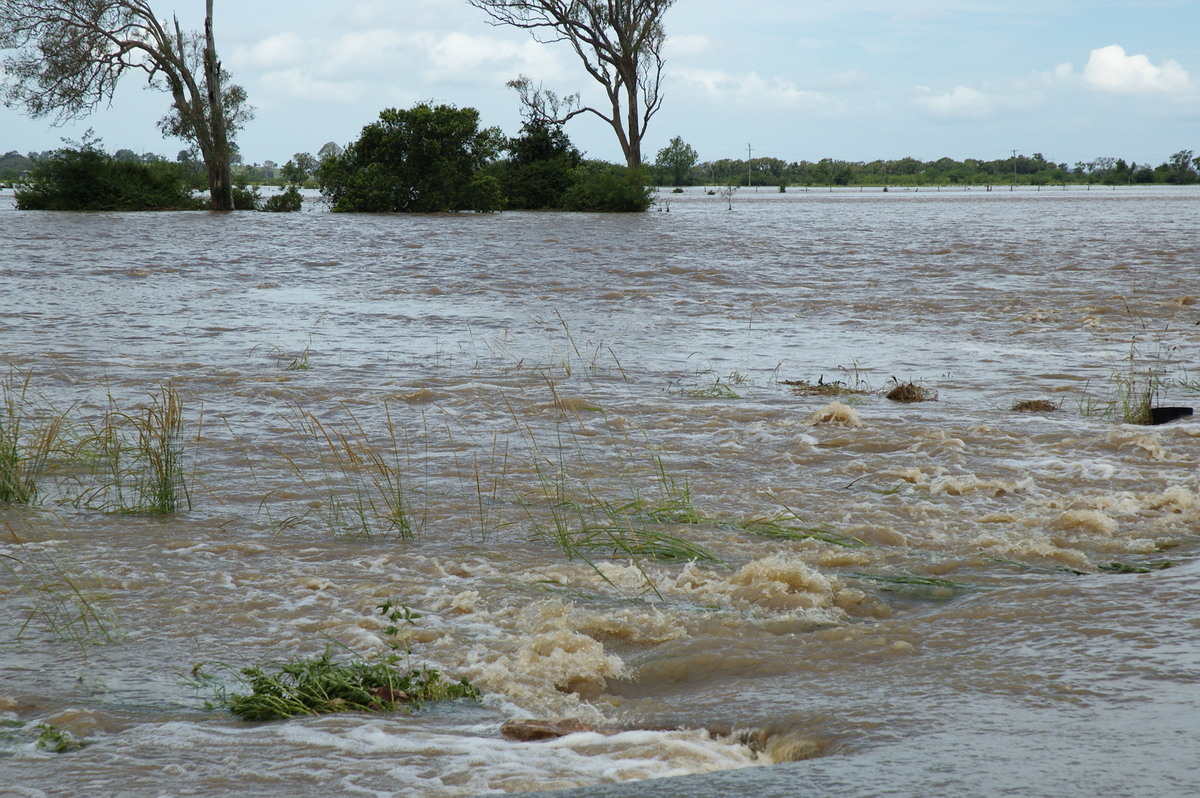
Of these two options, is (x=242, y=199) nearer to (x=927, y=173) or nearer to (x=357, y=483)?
(x=357, y=483)

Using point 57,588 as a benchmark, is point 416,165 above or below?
above

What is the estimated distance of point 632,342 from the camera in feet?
34.6

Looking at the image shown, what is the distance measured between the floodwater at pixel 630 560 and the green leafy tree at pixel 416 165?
2319 centimetres

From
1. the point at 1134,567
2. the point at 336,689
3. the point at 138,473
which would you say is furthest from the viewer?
the point at 138,473

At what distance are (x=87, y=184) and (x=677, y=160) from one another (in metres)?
64.7

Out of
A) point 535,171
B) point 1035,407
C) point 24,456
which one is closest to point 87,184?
point 535,171

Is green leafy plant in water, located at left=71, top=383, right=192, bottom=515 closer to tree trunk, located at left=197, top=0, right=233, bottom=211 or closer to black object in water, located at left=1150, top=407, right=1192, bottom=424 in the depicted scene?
black object in water, located at left=1150, top=407, right=1192, bottom=424

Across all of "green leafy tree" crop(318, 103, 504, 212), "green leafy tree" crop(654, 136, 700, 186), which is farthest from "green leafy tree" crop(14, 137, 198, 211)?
"green leafy tree" crop(654, 136, 700, 186)

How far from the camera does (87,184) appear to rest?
34.2 m

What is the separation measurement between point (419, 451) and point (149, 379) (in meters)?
3.12

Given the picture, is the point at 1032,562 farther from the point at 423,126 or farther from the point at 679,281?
the point at 423,126

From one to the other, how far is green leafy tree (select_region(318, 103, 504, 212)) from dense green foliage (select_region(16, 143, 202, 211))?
6304 millimetres

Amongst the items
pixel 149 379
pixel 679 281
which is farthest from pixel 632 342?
pixel 679 281

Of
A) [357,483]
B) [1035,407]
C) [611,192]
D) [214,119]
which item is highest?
[214,119]
